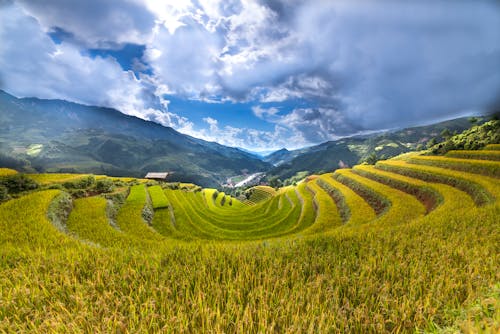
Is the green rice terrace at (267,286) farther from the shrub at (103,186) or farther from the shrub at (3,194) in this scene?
the shrub at (103,186)

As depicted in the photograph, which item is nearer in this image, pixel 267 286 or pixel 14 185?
pixel 267 286

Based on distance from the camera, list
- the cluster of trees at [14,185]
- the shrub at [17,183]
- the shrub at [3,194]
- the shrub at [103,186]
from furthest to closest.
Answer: the shrub at [103,186] < the shrub at [17,183] < the cluster of trees at [14,185] < the shrub at [3,194]

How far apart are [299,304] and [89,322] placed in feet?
9.37

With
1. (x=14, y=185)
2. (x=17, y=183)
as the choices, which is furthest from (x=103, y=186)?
(x=14, y=185)

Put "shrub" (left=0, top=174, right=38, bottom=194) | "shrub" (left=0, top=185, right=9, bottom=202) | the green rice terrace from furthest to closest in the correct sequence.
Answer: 1. "shrub" (left=0, top=174, right=38, bottom=194)
2. "shrub" (left=0, top=185, right=9, bottom=202)
3. the green rice terrace

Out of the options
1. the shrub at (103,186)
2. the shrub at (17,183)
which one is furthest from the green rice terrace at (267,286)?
the shrub at (103,186)

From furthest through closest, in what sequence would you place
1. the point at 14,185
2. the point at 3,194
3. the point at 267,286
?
the point at 14,185 < the point at 3,194 < the point at 267,286

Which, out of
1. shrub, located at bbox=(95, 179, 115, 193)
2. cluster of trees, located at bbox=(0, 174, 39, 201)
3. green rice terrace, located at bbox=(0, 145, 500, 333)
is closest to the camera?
green rice terrace, located at bbox=(0, 145, 500, 333)

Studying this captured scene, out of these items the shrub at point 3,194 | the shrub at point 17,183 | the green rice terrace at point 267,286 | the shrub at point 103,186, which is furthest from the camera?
the shrub at point 103,186

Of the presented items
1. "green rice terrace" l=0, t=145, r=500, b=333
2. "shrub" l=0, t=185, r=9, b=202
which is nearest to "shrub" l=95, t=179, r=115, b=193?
"shrub" l=0, t=185, r=9, b=202

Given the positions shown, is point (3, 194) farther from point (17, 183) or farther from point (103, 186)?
point (103, 186)

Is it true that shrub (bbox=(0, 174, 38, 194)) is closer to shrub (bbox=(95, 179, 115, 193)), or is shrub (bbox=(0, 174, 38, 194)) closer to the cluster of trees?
the cluster of trees

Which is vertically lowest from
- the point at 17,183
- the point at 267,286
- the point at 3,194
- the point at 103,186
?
the point at 267,286

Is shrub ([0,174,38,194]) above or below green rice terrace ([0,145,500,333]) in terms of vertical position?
above
